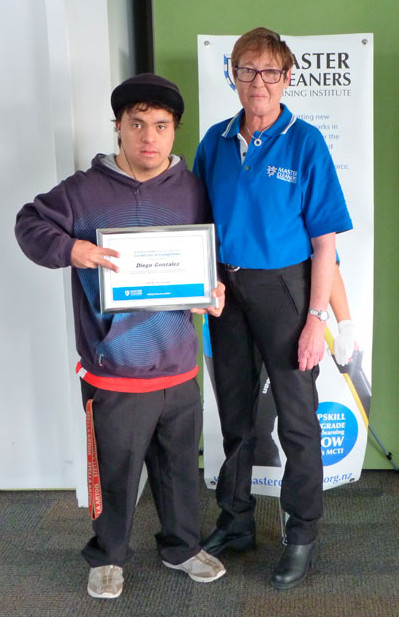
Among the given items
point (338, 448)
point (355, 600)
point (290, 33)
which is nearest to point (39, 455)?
point (338, 448)

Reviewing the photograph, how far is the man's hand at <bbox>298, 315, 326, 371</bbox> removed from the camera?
2.02m

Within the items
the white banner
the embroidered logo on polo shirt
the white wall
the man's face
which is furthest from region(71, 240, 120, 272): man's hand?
the white wall

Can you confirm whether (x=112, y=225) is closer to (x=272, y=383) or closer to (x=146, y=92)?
(x=146, y=92)

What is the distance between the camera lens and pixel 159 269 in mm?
1893

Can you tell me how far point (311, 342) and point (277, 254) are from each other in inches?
11.1

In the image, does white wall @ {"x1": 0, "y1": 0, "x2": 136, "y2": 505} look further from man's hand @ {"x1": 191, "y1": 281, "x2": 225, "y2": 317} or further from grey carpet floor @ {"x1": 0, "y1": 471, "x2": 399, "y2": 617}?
man's hand @ {"x1": 191, "y1": 281, "x2": 225, "y2": 317}

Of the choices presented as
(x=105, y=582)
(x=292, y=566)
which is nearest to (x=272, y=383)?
(x=292, y=566)

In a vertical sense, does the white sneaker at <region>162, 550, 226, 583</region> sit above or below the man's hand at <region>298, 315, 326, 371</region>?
below

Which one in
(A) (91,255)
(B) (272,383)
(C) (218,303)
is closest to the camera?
(A) (91,255)

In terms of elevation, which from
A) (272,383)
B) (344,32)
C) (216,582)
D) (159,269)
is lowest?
(216,582)

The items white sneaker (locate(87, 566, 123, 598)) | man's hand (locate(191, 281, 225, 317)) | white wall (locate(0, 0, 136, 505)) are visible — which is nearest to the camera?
man's hand (locate(191, 281, 225, 317))

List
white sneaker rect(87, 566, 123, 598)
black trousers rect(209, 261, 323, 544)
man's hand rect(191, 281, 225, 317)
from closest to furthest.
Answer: man's hand rect(191, 281, 225, 317)
black trousers rect(209, 261, 323, 544)
white sneaker rect(87, 566, 123, 598)

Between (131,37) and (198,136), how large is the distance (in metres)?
0.53

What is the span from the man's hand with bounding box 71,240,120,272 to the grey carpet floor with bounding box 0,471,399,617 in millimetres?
1093
